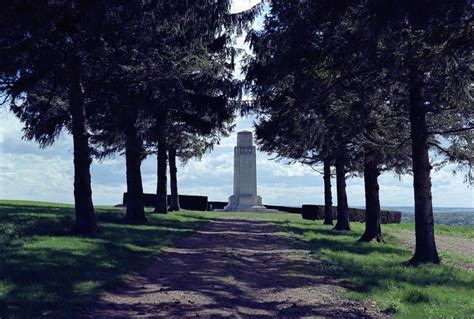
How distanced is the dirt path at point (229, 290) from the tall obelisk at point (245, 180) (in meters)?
35.8

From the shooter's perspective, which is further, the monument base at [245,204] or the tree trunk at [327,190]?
the monument base at [245,204]

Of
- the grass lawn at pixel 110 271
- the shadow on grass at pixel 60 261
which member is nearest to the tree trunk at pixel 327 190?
the grass lawn at pixel 110 271

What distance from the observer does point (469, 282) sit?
1258cm

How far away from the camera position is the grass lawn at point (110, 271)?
858cm

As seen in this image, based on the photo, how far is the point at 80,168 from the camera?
16.7 meters

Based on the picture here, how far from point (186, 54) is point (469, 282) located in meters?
10.5

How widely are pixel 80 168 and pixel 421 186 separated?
924 centimetres

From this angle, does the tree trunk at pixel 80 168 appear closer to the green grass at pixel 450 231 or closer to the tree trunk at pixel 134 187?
the tree trunk at pixel 134 187

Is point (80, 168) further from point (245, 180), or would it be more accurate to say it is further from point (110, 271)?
point (245, 180)

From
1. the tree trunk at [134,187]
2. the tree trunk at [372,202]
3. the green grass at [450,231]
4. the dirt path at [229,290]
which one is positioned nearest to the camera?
the dirt path at [229,290]

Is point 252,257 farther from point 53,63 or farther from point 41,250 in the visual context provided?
point 53,63

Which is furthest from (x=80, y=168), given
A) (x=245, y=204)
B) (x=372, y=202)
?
(x=245, y=204)

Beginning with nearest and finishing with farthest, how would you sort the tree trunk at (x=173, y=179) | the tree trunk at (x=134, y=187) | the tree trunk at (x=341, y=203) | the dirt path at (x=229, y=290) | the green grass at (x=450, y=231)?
the dirt path at (x=229, y=290) < the tree trunk at (x=134, y=187) < the tree trunk at (x=341, y=203) < the tree trunk at (x=173, y=179) < the green grass at (x=450, y=231)

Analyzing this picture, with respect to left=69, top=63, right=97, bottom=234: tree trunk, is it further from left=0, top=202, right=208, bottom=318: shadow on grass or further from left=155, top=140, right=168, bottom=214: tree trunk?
left=155, top=140, right=168, bottom=214: tree trunk
